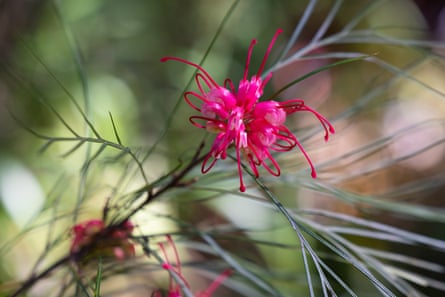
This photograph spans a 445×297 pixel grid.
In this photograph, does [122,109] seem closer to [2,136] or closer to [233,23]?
[2,136]

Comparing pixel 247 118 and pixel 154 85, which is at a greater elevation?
pixel 154 85

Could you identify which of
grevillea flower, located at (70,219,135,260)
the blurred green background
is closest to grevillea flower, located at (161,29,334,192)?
grevillea flower, located at (70,219,135,260)

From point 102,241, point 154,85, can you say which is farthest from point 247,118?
point 154,85

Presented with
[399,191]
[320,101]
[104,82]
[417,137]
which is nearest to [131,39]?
[104,82]

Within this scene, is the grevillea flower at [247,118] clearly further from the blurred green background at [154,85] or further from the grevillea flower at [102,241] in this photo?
the blurred green background at [154,85]

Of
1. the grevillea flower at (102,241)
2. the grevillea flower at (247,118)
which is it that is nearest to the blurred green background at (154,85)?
the grevillea flower at (102,241)

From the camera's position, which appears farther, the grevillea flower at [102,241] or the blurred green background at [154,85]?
the blurred green background at [154,85]

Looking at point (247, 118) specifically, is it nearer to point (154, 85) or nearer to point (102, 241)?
point (102, 241)

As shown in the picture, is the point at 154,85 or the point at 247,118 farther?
the point at 154,85
